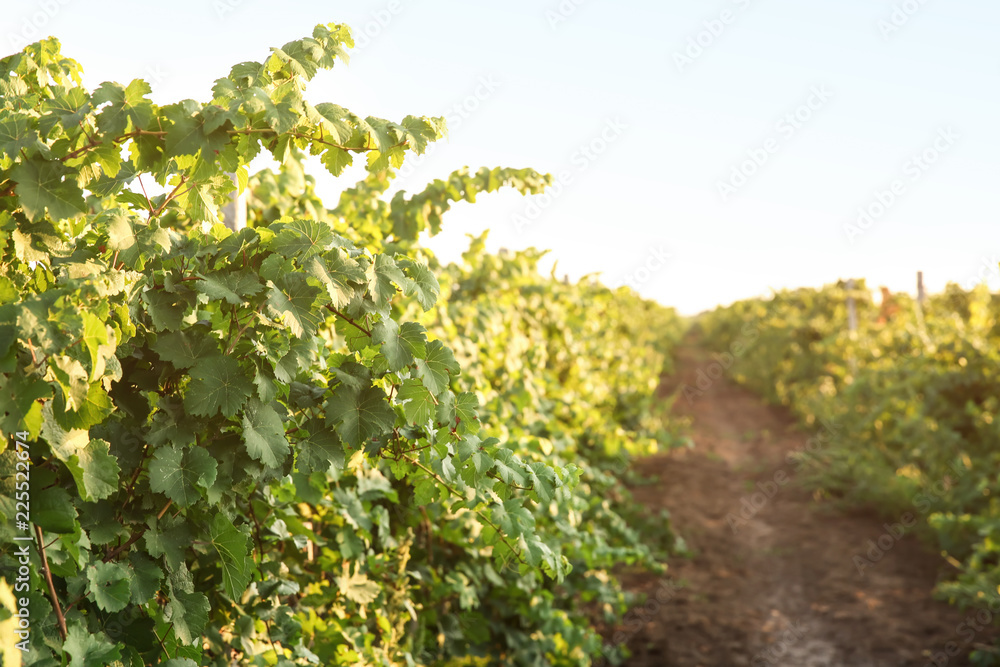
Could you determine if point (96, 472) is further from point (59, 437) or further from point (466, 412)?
point (466, 412)

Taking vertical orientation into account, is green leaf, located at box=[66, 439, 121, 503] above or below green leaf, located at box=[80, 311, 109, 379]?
below

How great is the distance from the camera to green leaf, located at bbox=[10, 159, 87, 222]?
125 centimetres

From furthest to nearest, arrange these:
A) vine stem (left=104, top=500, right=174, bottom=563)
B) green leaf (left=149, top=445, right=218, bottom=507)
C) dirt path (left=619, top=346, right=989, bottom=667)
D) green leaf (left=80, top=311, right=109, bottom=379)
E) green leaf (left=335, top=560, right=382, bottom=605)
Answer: dirt path (left=619, top=346, right=989, bottom=667) < green leaf (left=335, top=560, right=382, bottom=605) < vine stem (left=104, top=500, right=174, bottom=563) < green leaf (left=149, top=445, right=218, bottom=507) < green leaf (left=80, top=311, right=109, bottom=379)

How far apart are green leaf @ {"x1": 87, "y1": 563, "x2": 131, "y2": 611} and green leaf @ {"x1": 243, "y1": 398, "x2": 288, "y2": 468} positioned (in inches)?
12.7

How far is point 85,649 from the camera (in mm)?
1241

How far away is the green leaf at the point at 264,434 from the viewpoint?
1.37 m

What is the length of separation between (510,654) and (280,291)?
2.83m

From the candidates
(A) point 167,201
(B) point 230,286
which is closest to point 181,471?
(B) point 230,286

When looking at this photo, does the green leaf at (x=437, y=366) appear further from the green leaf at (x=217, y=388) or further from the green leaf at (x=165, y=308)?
the green leaf at (x=165, y=308)

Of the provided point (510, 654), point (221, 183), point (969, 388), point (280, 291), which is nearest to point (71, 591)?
point (280, 291)

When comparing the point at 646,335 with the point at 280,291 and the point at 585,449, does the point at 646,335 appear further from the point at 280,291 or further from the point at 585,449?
the point at 280,291

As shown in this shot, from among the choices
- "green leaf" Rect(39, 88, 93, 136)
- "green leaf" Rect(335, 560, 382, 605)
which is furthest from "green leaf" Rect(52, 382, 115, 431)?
"green leaf" Rect(335, 560, 382, 605)

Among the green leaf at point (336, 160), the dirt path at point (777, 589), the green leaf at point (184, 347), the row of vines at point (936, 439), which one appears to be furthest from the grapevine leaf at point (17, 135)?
the row of vines at point (936, 439)

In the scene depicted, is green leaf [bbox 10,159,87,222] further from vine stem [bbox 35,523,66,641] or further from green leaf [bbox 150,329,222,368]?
vine stem [bbox 35,523,66,641]
